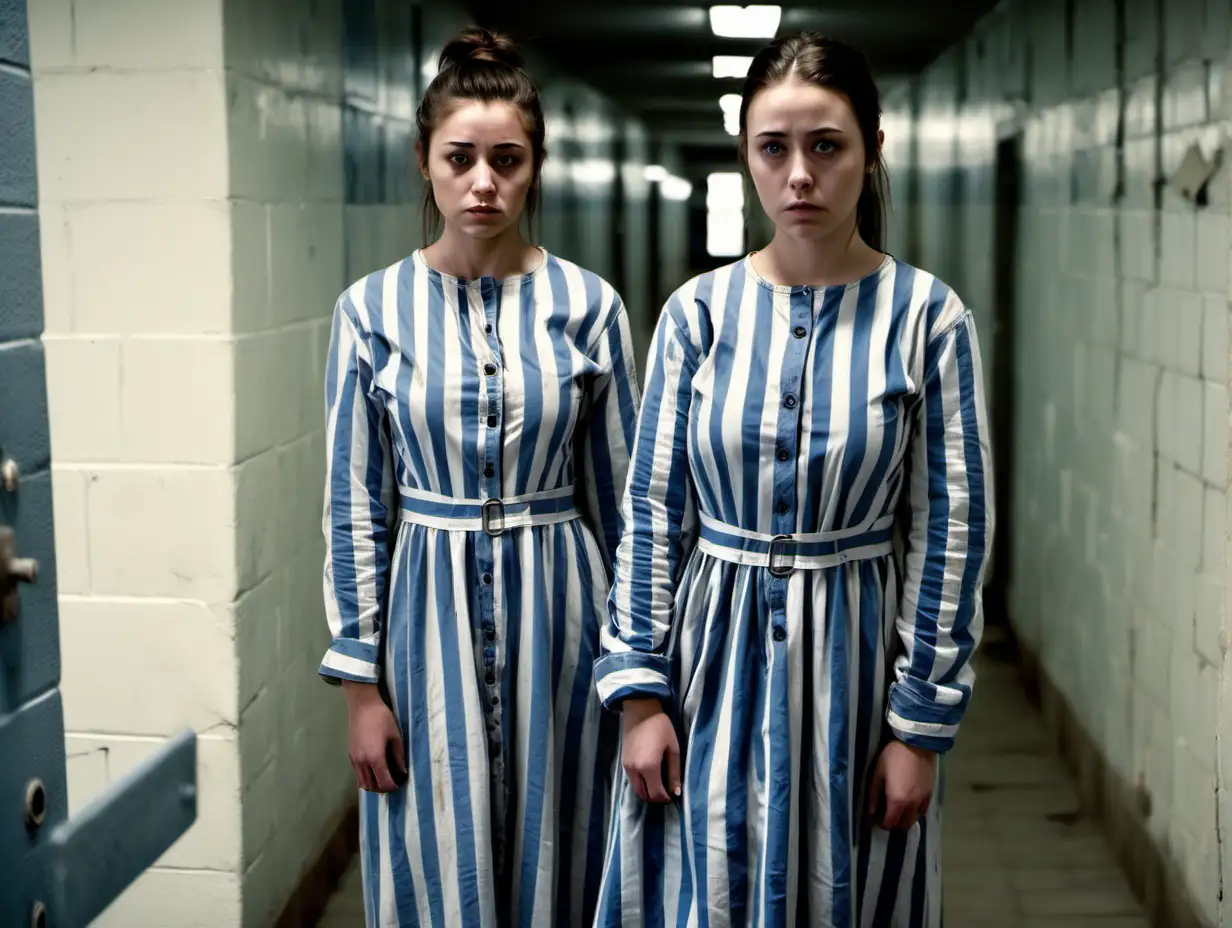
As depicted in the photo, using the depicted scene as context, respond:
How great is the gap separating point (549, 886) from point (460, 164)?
0.86 m

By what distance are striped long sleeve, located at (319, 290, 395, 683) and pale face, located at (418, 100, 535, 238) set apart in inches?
6.8

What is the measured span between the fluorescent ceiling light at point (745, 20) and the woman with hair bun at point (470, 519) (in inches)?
59.0

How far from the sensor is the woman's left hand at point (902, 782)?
152 centimetres

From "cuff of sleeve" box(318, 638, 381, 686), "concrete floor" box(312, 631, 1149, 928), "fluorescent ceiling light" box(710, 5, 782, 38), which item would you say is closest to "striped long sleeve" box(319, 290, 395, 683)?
"cuff of sleeve" box(318, 638, 381, 686)

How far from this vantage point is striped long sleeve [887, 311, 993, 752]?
150 cm

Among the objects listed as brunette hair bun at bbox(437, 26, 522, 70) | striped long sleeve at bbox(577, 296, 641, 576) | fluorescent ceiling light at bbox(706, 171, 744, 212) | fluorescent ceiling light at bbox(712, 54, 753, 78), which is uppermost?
fluorescent ceiling light at bbox(712, 54, 753, 78)

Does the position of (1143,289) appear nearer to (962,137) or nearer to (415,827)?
(962,137)

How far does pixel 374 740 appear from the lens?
174cm

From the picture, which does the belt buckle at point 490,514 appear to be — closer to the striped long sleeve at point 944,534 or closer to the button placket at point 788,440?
the button placket at point 788,440

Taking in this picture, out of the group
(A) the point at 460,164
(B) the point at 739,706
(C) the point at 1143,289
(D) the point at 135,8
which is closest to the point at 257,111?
(D) the point at 135,8

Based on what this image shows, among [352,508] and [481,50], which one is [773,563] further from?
[481,50]

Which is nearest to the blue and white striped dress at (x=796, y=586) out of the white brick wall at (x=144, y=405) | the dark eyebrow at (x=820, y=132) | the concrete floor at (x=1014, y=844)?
the dark eyebrow at (x=820, y=132)

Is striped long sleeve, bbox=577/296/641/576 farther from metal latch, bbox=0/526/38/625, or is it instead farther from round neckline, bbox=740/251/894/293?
metal latch, bbox=0/526/38/625

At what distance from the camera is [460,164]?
5.60ft
